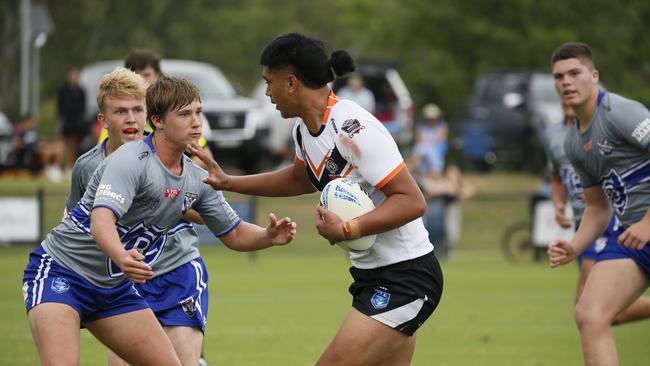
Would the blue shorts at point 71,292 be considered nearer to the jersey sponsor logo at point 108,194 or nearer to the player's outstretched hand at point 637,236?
the jersey sponsor logo at point 108,194

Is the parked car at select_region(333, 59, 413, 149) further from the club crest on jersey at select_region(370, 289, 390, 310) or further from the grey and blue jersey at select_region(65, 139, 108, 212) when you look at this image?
the club crest on jersey at select_region(370, 289, 390, 310)

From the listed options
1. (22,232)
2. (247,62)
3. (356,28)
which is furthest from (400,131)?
(247,62)

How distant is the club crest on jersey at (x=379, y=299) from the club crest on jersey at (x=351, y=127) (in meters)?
0.76

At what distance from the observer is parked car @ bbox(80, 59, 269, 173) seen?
67.9 feet

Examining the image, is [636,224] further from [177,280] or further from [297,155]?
[177,280]

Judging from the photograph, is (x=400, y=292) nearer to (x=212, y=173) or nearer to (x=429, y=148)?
(x=212, y=173)

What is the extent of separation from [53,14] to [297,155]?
43.0 meters

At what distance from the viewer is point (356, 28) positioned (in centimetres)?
4262

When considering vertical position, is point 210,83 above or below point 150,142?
below

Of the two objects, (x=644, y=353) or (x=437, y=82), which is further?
(x=437, y=82)

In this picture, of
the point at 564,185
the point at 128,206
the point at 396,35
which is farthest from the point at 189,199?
the point at 396,35

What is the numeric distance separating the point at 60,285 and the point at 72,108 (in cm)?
1560

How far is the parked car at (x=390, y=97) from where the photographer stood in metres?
23.2

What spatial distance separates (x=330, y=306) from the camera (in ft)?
41.0
